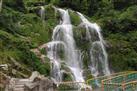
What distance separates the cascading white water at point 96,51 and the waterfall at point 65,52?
38.9 inches

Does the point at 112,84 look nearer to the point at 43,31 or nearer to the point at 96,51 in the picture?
the point at 96,51

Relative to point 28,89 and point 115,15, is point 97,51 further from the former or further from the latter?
point 28,89

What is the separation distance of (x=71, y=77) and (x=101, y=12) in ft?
37.4

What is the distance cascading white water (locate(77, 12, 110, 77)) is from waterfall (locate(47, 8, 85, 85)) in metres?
0.99

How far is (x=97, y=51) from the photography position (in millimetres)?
26625

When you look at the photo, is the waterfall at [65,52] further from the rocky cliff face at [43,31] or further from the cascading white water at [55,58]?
Result: the rocky cliff face at [43,31]

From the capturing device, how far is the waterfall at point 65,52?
23422mm

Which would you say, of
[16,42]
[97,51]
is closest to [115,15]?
[97,51]

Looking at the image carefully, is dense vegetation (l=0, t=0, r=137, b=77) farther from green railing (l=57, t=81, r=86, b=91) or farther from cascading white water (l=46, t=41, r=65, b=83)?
green railing (l=57, t=81, r=86, b=91)

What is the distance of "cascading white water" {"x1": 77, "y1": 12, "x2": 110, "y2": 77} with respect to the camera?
2589 centimetres

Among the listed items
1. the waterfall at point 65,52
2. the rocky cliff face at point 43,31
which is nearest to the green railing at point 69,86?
the waterfall at point 65,52

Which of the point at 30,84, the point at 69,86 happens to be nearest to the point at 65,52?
the point at 69,86

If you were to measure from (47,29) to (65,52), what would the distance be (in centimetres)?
265

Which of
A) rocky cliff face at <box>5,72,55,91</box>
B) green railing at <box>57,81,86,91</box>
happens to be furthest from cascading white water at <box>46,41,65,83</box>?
rocky cliff face at <box>5,72,55,91</box>
